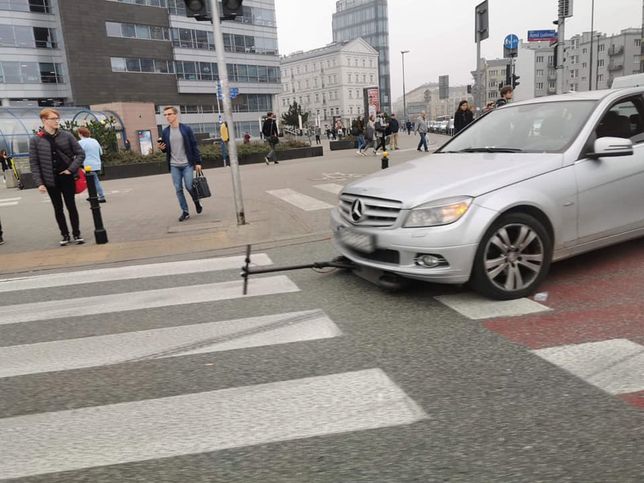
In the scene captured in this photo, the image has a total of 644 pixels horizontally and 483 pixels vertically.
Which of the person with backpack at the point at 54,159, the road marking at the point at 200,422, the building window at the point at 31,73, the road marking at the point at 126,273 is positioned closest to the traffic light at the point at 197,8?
the person with backpack at the point at 54,159

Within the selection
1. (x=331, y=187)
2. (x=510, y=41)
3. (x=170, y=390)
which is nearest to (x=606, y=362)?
(x=170, y=390)

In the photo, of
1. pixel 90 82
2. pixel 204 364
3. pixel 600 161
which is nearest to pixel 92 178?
pixel 204 364

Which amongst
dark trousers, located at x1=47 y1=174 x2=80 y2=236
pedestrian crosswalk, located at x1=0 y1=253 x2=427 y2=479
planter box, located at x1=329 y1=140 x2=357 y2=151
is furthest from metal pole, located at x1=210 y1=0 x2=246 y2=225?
planter box, located at x1=329 y1=140 x2=357 y2=151

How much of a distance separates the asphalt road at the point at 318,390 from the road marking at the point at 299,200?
5.32m

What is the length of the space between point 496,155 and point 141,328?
138 inches

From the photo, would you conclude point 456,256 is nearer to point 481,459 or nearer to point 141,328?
point 481,459

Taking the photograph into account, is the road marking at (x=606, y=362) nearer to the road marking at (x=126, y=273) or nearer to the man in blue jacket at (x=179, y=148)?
the road marking at (x=126, y=273)

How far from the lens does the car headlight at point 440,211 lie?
4184 mm

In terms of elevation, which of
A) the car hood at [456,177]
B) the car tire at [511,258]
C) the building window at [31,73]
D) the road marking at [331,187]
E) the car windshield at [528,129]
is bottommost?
the road marking at [331,187]

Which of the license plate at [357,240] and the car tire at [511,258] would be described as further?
the license plate at [357,240]

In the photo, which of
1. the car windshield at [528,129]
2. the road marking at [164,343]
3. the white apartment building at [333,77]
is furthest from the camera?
the white apartment building at [333,77]

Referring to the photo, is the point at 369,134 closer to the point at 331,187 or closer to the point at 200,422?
the point at 331,187

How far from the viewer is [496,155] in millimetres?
5004

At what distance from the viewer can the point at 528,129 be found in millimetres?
5242
